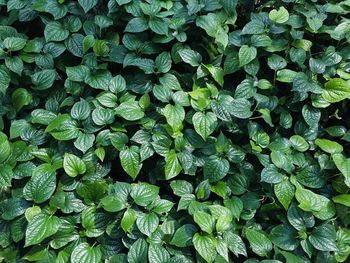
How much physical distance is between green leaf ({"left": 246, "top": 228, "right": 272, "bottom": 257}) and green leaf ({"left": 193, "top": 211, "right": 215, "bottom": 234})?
18cm

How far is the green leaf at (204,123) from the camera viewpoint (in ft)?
5.37

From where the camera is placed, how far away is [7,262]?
1623 millimetres

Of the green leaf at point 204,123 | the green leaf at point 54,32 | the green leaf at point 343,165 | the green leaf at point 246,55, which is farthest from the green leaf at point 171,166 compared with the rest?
the green leaf at point 54,32

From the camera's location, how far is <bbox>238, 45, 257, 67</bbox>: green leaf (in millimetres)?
1765

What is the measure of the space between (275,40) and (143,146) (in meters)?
0.72

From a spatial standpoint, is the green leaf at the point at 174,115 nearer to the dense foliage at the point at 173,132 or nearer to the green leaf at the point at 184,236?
the dense foliage at the point at 173,132

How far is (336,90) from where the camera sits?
175 centimetres

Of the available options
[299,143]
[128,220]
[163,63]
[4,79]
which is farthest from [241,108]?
[4,79]

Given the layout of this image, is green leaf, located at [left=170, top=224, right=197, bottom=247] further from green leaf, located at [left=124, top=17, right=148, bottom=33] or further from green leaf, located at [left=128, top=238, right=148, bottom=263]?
green leaf, located at [left=124, top=17, right=148, bottom=33]

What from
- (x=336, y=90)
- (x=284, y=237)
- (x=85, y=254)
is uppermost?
(x=336, y=90)

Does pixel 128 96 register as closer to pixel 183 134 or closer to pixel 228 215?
pixel 183 134

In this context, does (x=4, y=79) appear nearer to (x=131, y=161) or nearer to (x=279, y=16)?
(x=131, y=161)

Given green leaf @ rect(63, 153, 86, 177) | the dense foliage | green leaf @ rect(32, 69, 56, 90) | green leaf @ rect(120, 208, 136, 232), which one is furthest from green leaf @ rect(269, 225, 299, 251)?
green leaf @ rect(32, 69, 56, 90)

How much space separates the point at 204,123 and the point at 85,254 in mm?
626
